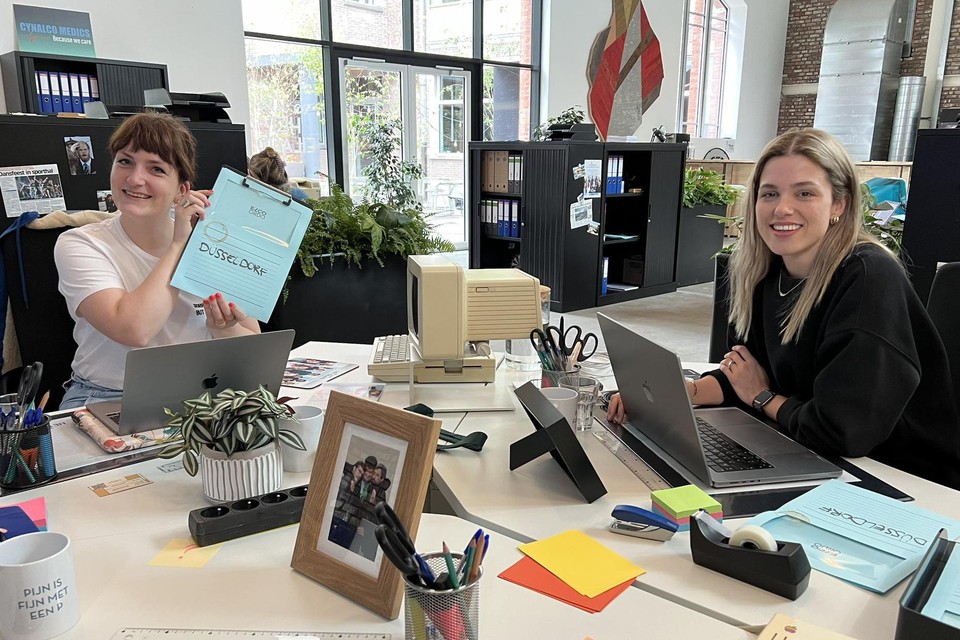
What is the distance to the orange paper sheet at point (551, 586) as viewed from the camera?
0.99 metres

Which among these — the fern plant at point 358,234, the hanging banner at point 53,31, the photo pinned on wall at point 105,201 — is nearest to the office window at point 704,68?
the hanging banner at point 53,31

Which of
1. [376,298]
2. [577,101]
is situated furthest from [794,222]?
[577,101]

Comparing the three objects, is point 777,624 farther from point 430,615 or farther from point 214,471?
point 214,471

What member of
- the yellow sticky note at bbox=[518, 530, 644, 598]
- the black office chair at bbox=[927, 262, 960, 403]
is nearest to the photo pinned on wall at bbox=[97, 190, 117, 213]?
the yellow sticky note at bbox=[518, 530, 644, 598]

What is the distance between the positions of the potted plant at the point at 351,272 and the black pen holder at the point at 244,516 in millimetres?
2105

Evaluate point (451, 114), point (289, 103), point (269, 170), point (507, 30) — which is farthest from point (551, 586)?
point (507, 30)

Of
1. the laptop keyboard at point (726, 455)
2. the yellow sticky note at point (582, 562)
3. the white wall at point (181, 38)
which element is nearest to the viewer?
the yellow sticky note at point (582, 562)

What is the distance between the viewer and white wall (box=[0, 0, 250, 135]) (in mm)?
5492

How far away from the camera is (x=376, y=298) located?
357cm

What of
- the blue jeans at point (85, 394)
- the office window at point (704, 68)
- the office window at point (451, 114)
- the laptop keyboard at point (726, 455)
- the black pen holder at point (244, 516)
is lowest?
the blue jeans at point (85, 394)

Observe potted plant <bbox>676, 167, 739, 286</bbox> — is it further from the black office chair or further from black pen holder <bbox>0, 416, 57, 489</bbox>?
black pen holder <bbox>0, 416, 57, 489</bbox>

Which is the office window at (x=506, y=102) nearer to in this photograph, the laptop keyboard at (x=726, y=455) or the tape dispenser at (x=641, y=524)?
the laptop keyboard at (x=726, y=455)

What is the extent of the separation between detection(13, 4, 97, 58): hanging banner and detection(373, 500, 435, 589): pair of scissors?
5298 mm

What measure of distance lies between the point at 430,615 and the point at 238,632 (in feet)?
0.89
